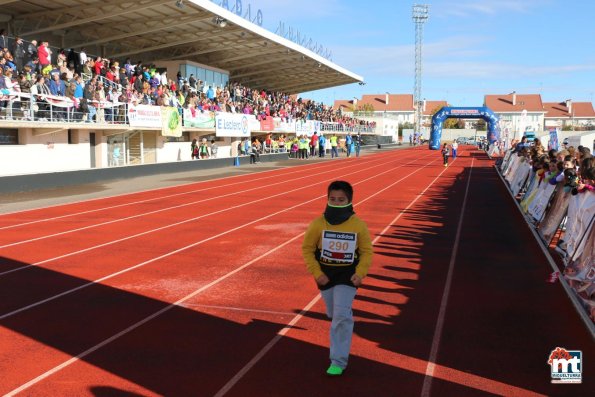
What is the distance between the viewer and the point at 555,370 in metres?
4.64

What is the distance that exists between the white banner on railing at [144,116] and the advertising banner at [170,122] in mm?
367

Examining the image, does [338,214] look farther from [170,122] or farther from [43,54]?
[170,122]

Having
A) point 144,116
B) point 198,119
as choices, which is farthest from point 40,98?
point 198,119

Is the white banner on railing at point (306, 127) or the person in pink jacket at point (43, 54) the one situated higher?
the person in pink jacket at point (43, 54)

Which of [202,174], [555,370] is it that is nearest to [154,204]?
[202,174]

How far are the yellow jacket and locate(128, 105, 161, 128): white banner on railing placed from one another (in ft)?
71.5

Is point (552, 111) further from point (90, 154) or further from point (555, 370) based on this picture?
point (555, 370)

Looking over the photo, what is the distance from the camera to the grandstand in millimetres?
20891

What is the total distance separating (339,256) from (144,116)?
22914 mm

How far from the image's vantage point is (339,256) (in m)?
4.42

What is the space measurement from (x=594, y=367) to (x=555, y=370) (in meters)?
0.43

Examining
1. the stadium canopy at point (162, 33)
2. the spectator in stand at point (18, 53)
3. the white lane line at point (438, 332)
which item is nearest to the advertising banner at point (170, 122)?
the stadium canopy at point (162, 33)

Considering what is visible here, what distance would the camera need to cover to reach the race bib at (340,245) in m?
4.39

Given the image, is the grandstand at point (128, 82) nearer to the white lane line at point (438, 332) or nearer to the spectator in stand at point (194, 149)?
the spectator in stand at point (194, 149)
